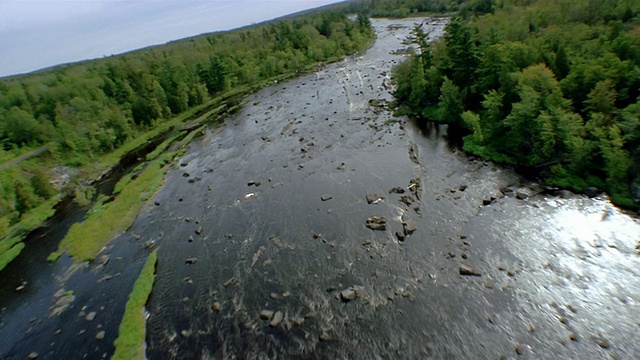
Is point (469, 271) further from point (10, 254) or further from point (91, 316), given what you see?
point (10, 254)

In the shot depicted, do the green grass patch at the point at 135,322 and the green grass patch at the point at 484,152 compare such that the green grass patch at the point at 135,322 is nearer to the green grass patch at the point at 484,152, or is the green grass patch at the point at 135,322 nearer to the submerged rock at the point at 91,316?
the submerged rock at the point at 91,316

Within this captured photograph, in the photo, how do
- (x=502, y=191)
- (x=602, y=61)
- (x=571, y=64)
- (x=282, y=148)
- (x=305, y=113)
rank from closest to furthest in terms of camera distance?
(x=502, y=191) < (x=602, y=61) < (x=571, y=64) < (x=282, y=148) < (x=305, y=113)

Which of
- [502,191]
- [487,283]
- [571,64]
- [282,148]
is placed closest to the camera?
[487,283]

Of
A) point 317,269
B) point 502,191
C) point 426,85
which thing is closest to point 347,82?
point 426,85

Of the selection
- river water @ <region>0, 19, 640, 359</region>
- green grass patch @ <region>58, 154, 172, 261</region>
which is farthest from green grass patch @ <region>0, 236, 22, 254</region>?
river water @ <region>0, 19, 640, 359</region>

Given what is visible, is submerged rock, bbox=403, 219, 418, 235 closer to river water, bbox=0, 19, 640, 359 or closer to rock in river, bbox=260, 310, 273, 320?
river water, bbox=0, 19, 640, 359

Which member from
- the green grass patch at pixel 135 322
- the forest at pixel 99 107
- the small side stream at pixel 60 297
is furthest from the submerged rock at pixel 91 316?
the forest at pixel 99 107

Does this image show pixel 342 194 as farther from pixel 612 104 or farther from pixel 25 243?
pixel 25 243
